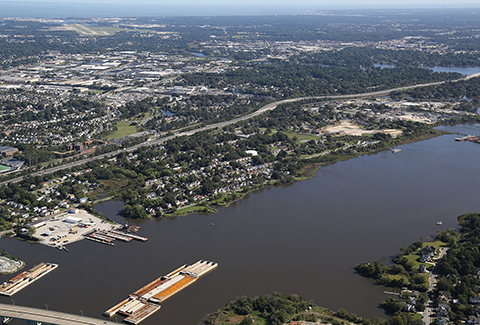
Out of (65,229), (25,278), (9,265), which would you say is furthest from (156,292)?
(65,229)

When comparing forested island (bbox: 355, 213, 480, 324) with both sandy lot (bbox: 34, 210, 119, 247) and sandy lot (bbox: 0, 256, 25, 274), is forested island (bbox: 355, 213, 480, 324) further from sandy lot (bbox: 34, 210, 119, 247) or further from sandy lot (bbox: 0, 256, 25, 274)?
sandy lot (bbox: 0, 256, 25, 274)

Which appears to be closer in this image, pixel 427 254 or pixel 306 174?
pixel 427 254

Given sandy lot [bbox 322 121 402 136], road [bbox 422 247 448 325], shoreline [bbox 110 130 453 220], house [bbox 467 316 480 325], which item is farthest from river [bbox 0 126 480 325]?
sandy lot [bbox 322 121 402 136]

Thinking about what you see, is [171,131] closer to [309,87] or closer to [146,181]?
[146,181]

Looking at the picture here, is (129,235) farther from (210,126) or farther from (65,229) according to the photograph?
(210,126)

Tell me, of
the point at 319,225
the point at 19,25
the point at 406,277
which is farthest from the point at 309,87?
the point at 19,25
